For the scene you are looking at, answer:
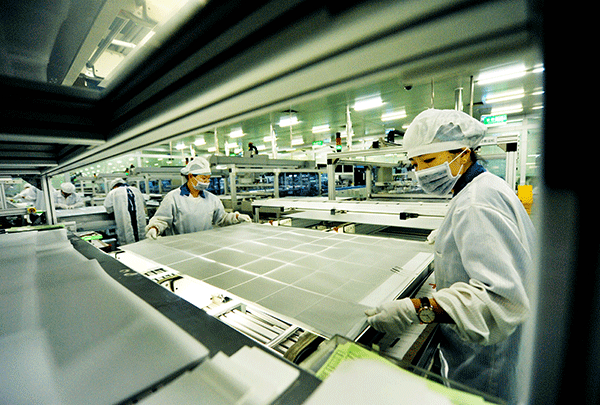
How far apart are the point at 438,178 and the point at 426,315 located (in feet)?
2.35

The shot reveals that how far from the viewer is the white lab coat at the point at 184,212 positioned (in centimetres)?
302

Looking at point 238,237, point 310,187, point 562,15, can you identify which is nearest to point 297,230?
point 238,237

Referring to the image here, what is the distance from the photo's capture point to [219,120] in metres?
0.66

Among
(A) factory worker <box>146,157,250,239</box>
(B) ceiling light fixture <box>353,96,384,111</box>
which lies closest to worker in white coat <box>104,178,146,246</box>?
(A) factory worker <box>146,157,250,239</box>

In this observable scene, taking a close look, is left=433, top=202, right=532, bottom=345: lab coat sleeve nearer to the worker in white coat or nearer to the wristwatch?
the wristwatch

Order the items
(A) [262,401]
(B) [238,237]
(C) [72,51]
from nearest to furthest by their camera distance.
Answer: (A) [262,401], (C) [72,51], (B) [238,237]

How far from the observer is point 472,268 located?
0.96 m

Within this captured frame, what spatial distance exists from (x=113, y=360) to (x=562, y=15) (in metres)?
0.68

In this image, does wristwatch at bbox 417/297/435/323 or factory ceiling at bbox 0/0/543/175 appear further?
wristwatch at bbox 417/297/435/323

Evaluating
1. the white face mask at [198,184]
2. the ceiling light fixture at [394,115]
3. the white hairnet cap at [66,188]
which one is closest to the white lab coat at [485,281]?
the white face mask at [198,184]

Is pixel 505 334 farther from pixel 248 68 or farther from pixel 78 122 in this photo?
pixel 78 122

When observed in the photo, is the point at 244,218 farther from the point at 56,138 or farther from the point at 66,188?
the point at 66,188

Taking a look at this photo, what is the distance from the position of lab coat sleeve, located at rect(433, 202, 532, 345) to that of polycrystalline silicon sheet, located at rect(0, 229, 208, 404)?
933 millimetres

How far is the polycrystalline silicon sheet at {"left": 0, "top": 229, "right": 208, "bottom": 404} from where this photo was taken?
34 centimetres
